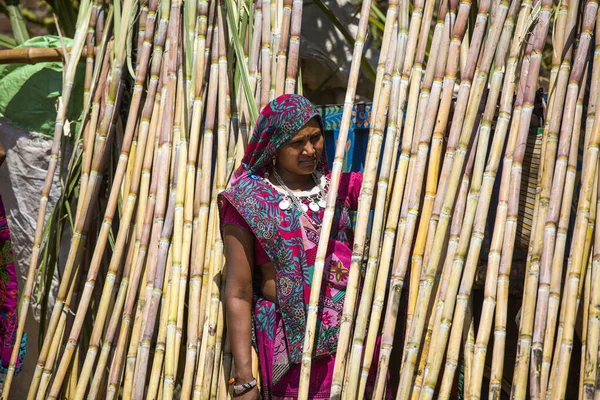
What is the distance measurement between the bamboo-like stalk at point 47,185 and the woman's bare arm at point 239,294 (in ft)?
2.36

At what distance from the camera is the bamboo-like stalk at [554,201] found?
1893 mm

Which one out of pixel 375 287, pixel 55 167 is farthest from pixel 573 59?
pixel 55 167

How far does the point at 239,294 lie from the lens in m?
2.14

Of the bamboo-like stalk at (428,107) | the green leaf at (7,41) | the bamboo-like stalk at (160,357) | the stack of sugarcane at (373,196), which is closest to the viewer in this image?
the stack of sugarcane at (373,196)

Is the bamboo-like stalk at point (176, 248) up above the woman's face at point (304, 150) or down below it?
below

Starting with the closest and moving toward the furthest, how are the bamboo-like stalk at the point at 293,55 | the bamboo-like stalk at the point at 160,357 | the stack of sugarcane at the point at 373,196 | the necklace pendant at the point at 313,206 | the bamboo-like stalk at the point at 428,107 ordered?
the stack of sugarcane at the point at 373,196
the bamboo-like stalk at the point at 428,107
the necklace pendant at the point at 313,206
the bamboo-like stalk at the point at 160,357
the bamboo-like stalk at the point at 293,55

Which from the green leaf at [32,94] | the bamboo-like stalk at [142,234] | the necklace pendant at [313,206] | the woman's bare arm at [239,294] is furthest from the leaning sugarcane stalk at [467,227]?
the green leaf at [32,94]

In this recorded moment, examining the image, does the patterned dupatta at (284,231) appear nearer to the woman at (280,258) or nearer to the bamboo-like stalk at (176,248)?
the woman at (280,258)

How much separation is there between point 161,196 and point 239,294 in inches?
19.0

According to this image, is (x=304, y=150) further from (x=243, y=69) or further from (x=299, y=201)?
(x=243, y=69)

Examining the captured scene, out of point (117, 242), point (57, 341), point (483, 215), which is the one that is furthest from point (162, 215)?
point (483, 215)

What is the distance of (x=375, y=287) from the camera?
210cm

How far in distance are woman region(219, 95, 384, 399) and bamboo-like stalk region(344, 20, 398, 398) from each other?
0.38ft

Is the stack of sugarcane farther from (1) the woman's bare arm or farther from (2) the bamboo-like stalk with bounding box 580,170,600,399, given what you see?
(1) the woman's bare arm
